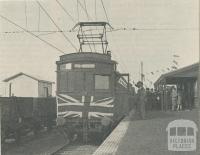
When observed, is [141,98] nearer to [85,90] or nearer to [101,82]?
[101,82]

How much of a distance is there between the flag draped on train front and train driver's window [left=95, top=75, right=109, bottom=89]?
16.3 inches

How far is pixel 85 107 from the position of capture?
1483cm

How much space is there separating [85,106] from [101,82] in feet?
3.12

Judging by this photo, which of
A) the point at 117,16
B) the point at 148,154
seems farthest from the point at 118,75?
the point at 148,154

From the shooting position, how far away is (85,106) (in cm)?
1482

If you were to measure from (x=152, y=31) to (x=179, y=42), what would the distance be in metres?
1.29

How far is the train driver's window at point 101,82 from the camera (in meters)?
15.0

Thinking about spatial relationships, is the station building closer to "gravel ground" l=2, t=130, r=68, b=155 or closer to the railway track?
"gravel ground" l=2, t=130, r=68, b=155

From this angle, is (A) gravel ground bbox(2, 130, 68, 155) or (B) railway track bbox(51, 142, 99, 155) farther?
(A) gravel ground bbox(2, 130, 68, 155)

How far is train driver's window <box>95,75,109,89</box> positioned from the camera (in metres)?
15.0

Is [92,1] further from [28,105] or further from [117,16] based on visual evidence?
[28,105]

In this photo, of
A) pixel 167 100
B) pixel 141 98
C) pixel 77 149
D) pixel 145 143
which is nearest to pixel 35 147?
pixel 77 149

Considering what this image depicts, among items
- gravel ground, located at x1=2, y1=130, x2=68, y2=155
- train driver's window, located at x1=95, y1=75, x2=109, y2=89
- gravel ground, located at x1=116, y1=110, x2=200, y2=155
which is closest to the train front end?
train driver's window, located at x1=95, y1=75, x2=109, y2=89

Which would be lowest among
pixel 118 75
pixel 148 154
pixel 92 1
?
pixel 148 154
